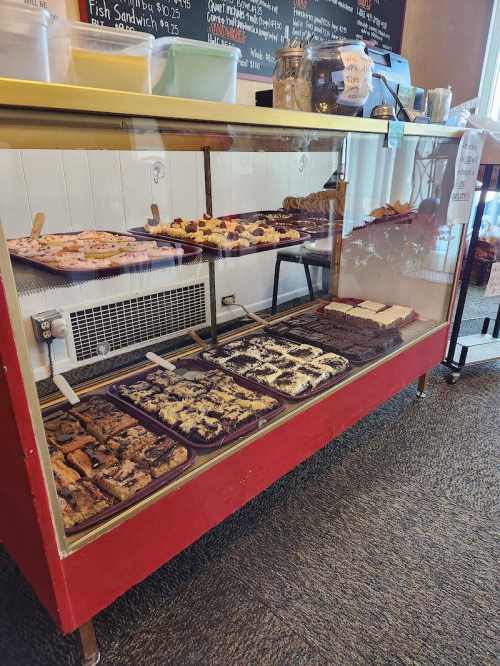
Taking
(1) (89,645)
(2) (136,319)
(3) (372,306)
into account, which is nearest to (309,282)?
(3) (372,306)

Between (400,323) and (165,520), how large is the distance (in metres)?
1.44

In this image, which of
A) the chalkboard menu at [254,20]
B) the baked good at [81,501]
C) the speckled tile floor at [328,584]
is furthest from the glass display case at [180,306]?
the chalkboard menu at [254,20]

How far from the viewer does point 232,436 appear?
48.9 inches

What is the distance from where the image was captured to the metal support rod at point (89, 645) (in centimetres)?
104

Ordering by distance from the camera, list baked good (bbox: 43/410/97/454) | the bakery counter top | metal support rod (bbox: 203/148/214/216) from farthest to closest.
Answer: metal support rod (bbox: 203/148/214/216)
baked good (bbox: 43/410/97/454)
the bakery counter top

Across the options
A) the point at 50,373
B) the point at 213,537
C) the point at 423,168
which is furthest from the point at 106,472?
the point at 423,168

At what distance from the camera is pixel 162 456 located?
45.3 inches

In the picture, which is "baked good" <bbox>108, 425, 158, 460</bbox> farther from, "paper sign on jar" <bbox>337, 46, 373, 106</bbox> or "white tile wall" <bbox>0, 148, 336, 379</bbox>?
"paper sign on jar" <bbox>337, 46, 373, 106</bbox>

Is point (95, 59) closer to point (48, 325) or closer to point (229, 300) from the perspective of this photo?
point (48, 325)

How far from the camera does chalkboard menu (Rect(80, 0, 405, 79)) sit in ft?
6.23

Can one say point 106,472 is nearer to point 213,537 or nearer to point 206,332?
point 213,537

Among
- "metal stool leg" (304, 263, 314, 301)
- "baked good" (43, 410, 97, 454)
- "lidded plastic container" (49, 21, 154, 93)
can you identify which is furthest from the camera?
"metal stool leg" (304, 263, 314, 301)

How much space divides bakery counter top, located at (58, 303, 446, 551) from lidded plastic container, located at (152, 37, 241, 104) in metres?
0.87

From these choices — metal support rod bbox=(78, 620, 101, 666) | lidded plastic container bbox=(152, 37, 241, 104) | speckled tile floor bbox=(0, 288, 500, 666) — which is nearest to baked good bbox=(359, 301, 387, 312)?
speckled tile floor bbox=(0, 288, 500, 666)
